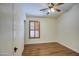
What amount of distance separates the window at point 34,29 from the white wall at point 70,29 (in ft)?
1.06

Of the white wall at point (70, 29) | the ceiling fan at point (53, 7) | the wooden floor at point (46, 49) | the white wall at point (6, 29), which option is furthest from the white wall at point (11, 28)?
the white wall at point (70, 29)

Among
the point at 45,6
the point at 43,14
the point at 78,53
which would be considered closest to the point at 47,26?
the point at 43,14

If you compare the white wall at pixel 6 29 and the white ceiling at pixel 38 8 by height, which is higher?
the white ceiling at pixel 38 8

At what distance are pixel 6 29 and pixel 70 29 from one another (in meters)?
0.87

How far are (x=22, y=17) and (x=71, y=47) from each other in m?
0.82

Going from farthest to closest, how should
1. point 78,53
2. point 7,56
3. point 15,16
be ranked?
1. point 15,16
2. point 78,53
3. point 7,56

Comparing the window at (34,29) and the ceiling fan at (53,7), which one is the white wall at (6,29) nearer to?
the window at (34,29)

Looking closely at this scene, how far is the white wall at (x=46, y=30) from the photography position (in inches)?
55.0

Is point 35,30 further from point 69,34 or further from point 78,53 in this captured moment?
point 78,53

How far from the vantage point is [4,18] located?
1230 millimetres

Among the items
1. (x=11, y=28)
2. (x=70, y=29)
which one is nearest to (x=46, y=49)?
(x=70, y=29)

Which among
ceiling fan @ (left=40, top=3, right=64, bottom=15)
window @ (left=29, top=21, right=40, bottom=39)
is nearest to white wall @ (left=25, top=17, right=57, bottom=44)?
window @ (left=29, top=21, right=40, bottom=39)

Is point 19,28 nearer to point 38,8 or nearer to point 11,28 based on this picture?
point 11,28

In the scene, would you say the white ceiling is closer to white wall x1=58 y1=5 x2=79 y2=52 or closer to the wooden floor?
white wall x1=58 y1=5 x2=79 y2=52
